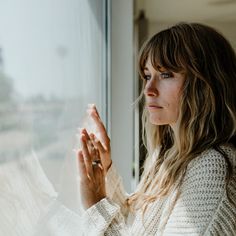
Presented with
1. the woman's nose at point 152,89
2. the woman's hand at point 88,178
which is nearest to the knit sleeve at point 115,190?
the woman's hand at point 88,178

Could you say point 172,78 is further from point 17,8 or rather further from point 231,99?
point 17,8

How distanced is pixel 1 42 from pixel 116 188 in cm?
61

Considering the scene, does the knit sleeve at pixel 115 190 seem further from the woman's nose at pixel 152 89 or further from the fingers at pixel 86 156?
the woman's nose at pixel 152 89

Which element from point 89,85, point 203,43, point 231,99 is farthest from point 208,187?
point 89,85

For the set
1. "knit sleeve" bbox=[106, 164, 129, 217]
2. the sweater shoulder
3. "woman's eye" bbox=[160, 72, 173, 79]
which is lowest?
"knit sleeve" bbox=[106, 164, 129, 217]

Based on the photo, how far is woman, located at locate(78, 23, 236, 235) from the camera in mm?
973

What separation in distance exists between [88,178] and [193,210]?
28 centimetres

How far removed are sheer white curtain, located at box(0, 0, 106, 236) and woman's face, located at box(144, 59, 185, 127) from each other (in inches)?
Result: 9.5

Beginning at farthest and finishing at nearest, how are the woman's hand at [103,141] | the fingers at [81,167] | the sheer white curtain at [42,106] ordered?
the woman's hand at [103,141] < the fingers at [81,167] < the sheer white curtain at [42,106]

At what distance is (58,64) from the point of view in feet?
3.67

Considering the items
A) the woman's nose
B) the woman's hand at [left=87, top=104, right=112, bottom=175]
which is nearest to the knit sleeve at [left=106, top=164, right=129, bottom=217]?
the woman's hand at [left=87, top=104, right=112, bottom=175]

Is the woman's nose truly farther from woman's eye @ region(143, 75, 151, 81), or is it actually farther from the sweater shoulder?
the sweater shoulder

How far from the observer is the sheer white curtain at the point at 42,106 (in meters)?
0.86

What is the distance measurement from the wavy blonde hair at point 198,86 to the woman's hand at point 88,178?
161 mm
